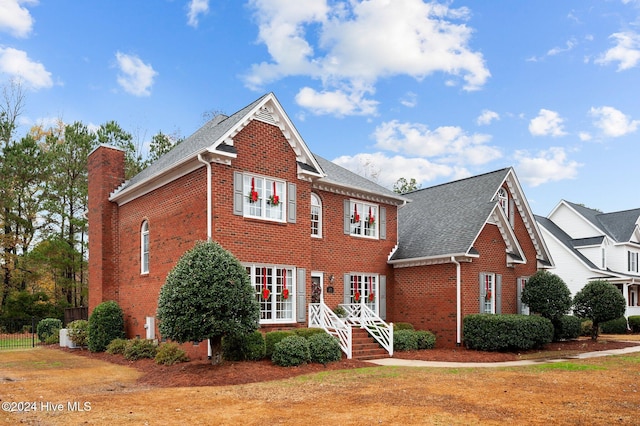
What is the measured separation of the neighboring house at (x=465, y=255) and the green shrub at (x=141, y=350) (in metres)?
10.4

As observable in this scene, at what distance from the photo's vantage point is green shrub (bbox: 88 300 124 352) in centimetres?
2059

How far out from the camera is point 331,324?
1886 centimetres

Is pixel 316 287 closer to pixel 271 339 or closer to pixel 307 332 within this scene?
pixel 307 332

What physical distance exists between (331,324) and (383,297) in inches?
181

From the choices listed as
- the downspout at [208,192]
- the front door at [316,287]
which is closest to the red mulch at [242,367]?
the front door at [316,287]

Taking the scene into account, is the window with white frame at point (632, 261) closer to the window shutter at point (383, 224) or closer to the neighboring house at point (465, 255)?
the neighboring house at point (465, 255)

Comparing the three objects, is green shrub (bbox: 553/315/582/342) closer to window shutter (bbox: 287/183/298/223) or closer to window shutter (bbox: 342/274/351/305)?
window shutter (bbox: 342/274/351/305)

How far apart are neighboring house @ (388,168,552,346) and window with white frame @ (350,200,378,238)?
1.64 metres

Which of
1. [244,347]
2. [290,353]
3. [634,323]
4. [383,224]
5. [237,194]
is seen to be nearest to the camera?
[290,353]

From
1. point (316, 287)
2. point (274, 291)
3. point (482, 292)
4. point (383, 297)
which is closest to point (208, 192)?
point (274, 291)

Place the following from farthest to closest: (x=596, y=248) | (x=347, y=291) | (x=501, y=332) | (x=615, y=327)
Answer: (x=596, y=248) → (x=615, y=327) → (x=347, y=291) → (x=501, y=332)

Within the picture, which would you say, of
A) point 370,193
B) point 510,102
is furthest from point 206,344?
point 510,102

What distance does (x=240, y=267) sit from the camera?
48.5ft

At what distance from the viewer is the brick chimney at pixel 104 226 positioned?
22547mm
